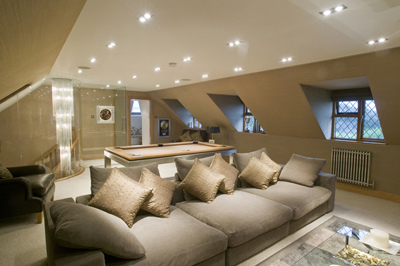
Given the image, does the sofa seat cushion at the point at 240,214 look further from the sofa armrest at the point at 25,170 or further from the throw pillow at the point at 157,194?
the sofa armrest at the point at 25,170

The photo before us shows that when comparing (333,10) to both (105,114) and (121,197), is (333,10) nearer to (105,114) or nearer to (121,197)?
(121,197)

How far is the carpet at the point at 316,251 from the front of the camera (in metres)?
2.03

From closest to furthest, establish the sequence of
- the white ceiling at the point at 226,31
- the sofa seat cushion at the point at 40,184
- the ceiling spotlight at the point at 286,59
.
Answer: the white ceiling at the point at 226,31
the sofa seat cushion at the point at 40,184
the ceiling spotlight at the point at 286,59

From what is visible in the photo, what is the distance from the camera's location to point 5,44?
1.67 metres

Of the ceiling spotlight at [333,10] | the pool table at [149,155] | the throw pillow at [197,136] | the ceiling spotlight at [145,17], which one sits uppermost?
the ceiling spotlight at [145,17]

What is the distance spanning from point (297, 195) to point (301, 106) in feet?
8.86

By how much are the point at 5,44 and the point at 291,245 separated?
129 inches

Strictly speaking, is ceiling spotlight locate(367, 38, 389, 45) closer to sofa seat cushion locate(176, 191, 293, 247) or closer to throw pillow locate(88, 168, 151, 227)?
sofa seat cushion locate(176, 191, 293, 247)

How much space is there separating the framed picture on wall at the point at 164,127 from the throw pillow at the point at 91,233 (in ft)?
26.9

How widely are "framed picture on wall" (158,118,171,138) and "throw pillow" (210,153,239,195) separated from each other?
6.89 metres

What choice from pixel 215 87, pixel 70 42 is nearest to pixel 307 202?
pixel 70 42

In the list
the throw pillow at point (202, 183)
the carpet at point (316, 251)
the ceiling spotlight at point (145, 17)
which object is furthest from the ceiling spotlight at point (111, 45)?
the carpet at point (316, 251)

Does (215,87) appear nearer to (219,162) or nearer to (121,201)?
(219,162)

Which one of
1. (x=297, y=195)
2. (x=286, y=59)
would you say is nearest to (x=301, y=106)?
(x=286, y=59)
